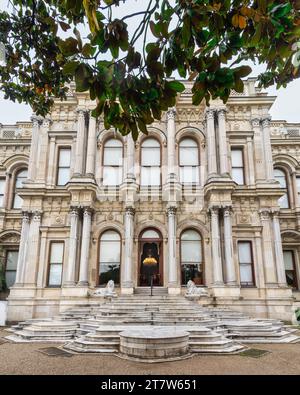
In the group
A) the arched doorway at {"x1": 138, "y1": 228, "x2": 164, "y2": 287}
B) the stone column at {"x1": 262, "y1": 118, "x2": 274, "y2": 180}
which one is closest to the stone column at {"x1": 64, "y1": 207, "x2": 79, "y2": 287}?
the arched doorway at {"x1": 138, "y1": 228, "x2": 164, "y2": 287}

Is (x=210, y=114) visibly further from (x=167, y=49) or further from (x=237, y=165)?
(x=167, y=49)

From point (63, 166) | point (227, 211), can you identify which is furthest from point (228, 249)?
point (63, 166)

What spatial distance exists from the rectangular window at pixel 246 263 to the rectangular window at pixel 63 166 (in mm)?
9650

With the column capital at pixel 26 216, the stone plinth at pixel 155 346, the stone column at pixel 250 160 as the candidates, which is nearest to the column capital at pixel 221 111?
the stone column at pixel 250 160

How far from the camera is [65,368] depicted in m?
6.91

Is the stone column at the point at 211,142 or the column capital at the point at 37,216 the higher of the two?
the stone column at the point at 211,142

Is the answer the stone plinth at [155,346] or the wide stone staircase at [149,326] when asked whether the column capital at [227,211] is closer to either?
the wide stone staircase at [149,326]

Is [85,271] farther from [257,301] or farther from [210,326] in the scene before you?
[257,301]

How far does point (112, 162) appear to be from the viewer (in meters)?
18.0

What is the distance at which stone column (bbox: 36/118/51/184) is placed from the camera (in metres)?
17.4

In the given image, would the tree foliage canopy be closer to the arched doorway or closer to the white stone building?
the white stone building

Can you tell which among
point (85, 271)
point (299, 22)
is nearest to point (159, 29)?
point (299, 22)

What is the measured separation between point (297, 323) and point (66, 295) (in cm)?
1032

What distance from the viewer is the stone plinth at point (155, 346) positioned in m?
7.85
